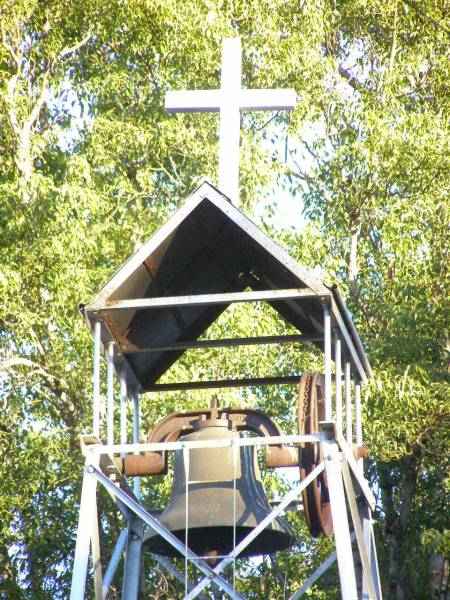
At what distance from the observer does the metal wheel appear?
7.66 m

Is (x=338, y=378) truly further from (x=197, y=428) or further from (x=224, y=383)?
(x=224, y=383)

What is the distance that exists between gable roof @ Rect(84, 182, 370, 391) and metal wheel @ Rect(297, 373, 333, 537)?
18.2 inches

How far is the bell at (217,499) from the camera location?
7641mm

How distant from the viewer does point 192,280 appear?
28.3 feet

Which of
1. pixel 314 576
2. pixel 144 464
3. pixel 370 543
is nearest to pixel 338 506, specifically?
pixel 370 543

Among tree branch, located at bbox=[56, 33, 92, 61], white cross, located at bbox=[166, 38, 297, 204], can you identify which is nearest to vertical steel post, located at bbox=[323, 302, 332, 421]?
white cross, located at bbox=[166, 38, 297, 204]

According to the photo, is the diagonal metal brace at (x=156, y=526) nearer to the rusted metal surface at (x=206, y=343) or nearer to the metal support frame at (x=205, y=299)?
the metal support frame at (x=205, y=299)

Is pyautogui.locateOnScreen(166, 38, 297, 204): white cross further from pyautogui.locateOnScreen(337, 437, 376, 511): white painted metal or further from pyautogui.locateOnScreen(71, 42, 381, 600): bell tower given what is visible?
pyautogui.locateOnScreen(337, 437, 376, 511): white painted metal

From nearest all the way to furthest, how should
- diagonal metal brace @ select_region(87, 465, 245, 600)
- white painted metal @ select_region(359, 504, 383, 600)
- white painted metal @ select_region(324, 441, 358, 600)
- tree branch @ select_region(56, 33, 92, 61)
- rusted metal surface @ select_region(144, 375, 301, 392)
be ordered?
white painted metal @ select_region(324, 441, 358, 600) → diagonal metal brace @ select_region(87, 465, 245, 600) → white painted metal @ select_region(359, 504, 383, 600) → rusted metal surface @ select_region(144, 375, 301, 392) → tree branch @ select_region(56, 33, 92, 61)

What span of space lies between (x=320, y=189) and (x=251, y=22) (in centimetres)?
259

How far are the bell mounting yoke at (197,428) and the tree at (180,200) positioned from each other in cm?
648

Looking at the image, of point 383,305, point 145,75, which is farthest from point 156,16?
point 383,305

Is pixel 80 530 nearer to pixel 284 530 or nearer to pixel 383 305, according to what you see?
pixel 284 530

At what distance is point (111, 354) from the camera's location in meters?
8.26
